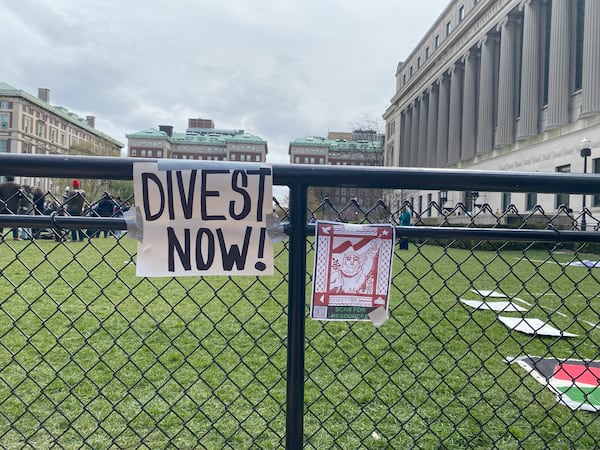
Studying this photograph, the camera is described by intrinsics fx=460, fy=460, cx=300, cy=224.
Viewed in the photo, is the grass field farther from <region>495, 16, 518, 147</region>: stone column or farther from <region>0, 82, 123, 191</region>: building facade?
<region>0, 82, 123, 191</region>: building facade

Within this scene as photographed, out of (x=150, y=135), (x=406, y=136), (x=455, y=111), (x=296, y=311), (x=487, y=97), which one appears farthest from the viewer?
(x=150, y=135)

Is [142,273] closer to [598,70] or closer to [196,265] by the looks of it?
[196,265]

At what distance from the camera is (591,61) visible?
26.1m

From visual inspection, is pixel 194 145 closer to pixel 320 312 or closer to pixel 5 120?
pixel 5 120

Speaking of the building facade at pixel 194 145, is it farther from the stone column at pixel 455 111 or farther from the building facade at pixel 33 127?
the stone column at pixel 455 111

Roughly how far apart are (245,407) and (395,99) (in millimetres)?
71717

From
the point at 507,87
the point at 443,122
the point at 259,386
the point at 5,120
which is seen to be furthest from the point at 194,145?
the point at 259,386

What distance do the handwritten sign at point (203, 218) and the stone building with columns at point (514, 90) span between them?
22507 millimetres

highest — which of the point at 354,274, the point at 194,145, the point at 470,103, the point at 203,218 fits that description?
the point at 194,145

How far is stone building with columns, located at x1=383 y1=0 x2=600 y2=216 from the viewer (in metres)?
27.3

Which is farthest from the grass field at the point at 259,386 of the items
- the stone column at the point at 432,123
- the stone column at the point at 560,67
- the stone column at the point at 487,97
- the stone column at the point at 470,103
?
the stone column at the point at 432,123

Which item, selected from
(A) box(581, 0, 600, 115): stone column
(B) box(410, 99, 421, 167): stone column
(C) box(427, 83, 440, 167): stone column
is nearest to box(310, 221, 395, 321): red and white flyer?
(A) box(581, 0, 600, 115): stone column

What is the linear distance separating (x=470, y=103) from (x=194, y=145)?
283 feet

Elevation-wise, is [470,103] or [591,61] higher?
[470,103]
